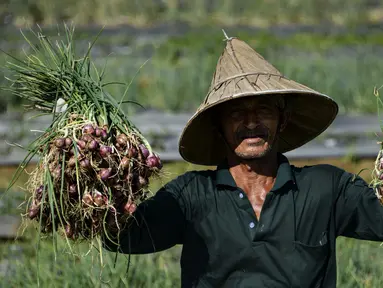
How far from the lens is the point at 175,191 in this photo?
3482 millimetres

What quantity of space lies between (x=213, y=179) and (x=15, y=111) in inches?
193

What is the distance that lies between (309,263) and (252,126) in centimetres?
50

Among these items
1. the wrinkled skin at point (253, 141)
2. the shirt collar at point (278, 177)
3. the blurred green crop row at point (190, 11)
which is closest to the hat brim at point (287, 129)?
the wrinkled skin at point (253, 141)

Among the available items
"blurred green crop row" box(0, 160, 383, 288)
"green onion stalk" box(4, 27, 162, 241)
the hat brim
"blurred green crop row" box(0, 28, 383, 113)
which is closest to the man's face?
the hat brim

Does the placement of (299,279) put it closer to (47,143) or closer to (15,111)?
(47,143)

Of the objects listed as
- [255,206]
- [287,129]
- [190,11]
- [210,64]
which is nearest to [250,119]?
[255,206]

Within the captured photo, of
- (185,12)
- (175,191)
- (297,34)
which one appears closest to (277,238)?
(175,191)

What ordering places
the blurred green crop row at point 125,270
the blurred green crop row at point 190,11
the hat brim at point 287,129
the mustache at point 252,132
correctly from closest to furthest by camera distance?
the mustache at point 252,132
the hat brim at point 287,129
the blurred green crop row at point 125,270
the blurred green crop row at point 190,11

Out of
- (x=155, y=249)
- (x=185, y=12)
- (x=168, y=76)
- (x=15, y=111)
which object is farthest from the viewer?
(x=185, y=12)

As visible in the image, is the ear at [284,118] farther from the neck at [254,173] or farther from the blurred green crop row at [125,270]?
the blurred green crop row at [125,270]

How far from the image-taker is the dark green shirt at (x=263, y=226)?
343cm

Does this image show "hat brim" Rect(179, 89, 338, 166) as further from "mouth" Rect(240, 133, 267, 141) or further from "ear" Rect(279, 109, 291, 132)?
"mouth" Rect(240, 133, 267, 141)

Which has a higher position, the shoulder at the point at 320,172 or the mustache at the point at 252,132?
the mustache at the point at 252,132

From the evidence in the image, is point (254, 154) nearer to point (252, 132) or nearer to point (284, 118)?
point (252, 132)
